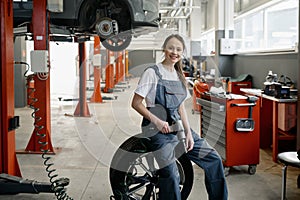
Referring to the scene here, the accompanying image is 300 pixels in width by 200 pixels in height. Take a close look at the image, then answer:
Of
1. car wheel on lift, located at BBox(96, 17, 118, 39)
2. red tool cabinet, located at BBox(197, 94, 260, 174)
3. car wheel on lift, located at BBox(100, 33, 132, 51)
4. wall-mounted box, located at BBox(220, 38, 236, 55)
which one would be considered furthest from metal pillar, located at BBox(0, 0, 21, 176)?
wall-mounted box, located at BBox(220, 38, 236, 55)

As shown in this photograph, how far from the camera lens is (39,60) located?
10.6ft

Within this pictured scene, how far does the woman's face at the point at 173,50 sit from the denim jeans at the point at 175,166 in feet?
1.51

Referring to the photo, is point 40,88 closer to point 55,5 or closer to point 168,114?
point 55,5

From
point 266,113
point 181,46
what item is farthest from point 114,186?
point 266,113

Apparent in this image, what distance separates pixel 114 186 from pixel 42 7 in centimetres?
183

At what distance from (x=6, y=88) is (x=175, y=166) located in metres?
1.54

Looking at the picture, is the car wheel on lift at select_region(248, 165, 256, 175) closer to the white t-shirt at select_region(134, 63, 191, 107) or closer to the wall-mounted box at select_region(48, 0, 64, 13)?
the white t-shirt at select_region(134, 63, 191, 107)

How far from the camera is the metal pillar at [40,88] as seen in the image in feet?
11.0

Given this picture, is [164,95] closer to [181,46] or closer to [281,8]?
[181,46]

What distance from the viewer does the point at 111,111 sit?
24.0 ft

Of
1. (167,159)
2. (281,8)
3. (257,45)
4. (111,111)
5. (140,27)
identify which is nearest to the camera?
(167,159)

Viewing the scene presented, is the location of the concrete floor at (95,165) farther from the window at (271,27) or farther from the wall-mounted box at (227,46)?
the window at (271,27)

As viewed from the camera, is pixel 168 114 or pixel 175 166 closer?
pixel 175 166

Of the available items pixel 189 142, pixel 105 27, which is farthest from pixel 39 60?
pixel 189 142
